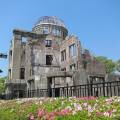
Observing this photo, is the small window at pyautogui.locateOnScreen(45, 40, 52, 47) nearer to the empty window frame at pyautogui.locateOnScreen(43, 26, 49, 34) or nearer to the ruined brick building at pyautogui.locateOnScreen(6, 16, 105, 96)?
the ruined brick building at pyautogui.locateOnScreen(6, 16, 105, 96)

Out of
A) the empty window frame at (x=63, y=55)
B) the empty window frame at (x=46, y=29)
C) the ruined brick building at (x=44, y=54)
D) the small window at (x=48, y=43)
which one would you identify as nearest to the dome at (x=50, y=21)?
the ruined brick building at (x=44, y=54)

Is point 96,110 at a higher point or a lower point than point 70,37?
lower

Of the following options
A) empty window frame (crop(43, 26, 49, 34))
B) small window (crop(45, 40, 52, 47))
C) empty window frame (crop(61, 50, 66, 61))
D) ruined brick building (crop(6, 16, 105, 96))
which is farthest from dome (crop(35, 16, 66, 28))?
empty window frame (crop(61, 50, 66, 61))

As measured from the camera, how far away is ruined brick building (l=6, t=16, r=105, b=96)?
40.0 m

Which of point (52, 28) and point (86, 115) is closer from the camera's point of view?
point (86, 115)

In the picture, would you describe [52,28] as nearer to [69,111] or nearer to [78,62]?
[78,62]

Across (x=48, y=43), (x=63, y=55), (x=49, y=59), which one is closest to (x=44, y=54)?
(x=49, y=59)

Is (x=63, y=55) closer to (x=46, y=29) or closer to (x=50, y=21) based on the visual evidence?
(x=46, y=29)

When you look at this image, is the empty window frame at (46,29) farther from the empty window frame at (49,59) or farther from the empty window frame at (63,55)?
the empty window frame at (63,55)

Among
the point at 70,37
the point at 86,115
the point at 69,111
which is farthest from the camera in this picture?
the point at 70,37

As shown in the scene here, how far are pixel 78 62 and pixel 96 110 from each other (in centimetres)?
3274

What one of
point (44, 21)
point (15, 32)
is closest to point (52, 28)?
point (44, 21)

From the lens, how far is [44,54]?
151 ft

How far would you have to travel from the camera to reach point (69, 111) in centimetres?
726
